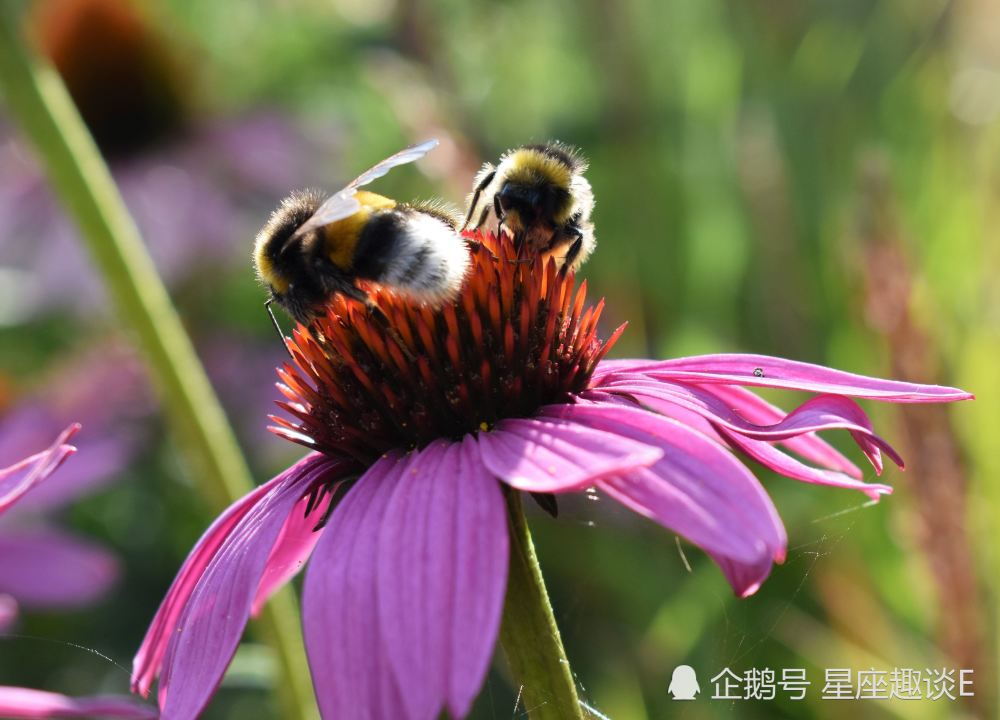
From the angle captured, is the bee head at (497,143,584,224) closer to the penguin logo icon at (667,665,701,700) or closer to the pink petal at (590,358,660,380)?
the pink petal at (590,358,660,380)

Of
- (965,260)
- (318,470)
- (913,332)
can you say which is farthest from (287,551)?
(965,260)

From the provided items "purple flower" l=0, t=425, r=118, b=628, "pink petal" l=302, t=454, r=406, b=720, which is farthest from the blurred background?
"pink petal" l=302, t=454, r=406, b=720

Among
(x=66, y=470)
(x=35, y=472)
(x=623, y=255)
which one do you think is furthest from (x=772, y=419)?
(x=623, y=255)

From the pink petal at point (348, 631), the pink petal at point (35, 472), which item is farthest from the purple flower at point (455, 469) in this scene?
the pink petal at point (35, 472)

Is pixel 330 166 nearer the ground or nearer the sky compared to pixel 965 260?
nearer the sky

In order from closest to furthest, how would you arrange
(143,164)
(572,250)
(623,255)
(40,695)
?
(40,695) < (572,250) < (623,255) < (143,164)

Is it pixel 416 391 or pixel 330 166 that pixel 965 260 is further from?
pixel 416 391

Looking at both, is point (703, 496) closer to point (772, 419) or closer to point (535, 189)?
point (772, 419)
